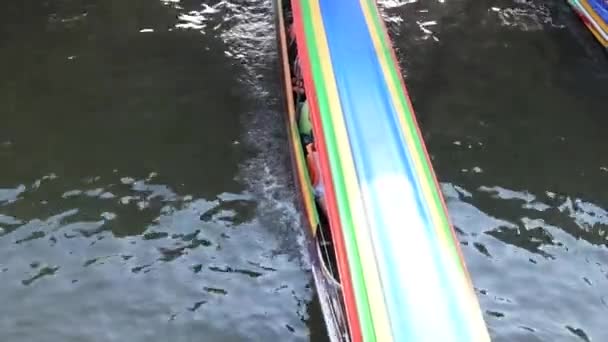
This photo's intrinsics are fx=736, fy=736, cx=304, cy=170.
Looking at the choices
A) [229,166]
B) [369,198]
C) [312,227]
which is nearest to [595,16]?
[229,166]

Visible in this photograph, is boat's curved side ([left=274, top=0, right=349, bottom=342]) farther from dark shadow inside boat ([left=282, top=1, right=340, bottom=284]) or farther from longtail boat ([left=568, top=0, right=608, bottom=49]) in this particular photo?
longtail boat ([left=568, top=0, right=608, bottom=49])

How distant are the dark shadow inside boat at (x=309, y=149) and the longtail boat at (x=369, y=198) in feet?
0.04

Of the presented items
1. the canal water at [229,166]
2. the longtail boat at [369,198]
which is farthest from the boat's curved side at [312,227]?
the canal water at [229,166]

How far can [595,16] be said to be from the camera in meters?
8.45

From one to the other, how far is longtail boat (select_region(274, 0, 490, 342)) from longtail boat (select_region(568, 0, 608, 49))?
12.0 feet

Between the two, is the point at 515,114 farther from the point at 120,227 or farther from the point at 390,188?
the point at 120,227

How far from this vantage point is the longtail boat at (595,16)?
27.2 feet

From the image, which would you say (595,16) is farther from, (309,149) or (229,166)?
(229,166)

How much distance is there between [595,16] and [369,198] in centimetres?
549

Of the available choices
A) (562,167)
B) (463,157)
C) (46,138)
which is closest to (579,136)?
(562,167)

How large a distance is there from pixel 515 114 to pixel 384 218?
3794mm

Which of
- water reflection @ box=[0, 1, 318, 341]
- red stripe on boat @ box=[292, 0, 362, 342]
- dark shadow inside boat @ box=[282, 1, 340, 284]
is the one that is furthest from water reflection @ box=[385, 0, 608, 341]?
red stripe on boat @ box=[292, 0, 362, 342]

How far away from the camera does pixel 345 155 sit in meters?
4.54

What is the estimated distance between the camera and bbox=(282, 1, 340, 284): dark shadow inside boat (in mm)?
5277
